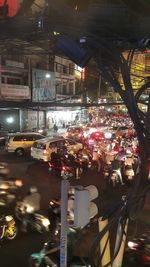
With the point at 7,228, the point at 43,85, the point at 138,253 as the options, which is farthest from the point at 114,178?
the point at 43,85

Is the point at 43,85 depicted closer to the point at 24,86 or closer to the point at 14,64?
the point at 24,86

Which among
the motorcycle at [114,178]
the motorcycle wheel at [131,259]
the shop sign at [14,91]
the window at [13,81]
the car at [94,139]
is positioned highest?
the window at [13,81]

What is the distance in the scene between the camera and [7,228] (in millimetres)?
10539

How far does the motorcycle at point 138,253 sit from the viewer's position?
8844 mm

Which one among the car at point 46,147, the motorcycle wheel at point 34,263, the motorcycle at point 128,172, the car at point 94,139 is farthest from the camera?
the car at point 94,139

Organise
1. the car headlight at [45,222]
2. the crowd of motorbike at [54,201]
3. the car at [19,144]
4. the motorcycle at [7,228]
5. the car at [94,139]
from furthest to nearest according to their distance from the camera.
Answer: the car at [19,144], the car at [94,139], the car headlight at [45,222], the motorcycle at [7,228], the crowd of motorbike at [54,201]

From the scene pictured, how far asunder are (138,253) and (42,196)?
7532mm

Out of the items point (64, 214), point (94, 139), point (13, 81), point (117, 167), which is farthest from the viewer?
point (13, 81)

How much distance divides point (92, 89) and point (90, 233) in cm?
4497

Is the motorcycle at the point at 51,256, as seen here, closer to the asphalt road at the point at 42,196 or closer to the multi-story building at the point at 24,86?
the asphalt road at the point at 42,196

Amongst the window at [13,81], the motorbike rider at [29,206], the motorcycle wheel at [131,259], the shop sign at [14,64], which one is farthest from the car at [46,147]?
the window at [13,81]

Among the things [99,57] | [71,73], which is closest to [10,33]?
[99,57]

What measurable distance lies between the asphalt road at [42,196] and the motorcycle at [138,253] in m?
1.26

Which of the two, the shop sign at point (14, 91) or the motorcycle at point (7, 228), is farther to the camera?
the shop sign at point (14, 91)
